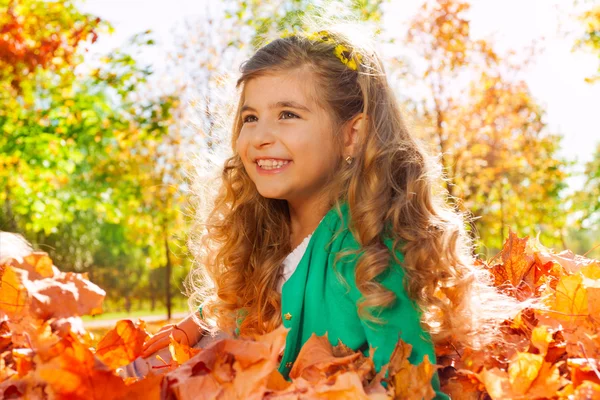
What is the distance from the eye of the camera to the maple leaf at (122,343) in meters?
1.06

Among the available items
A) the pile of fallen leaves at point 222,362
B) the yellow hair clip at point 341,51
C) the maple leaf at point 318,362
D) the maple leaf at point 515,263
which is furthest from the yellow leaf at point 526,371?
the yellow hair clip at point 341,51

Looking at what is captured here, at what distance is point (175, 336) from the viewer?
76.3 inches

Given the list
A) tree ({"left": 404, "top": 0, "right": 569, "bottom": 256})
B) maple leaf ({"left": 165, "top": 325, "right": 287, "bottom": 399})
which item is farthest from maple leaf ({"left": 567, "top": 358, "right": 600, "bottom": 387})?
tree ({"left": 404, "top": 0, "right": 569, "bottom": 256})

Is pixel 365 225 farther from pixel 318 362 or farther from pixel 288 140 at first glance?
pixel 318 362

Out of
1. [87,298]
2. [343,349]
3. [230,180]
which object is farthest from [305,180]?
[87,298]

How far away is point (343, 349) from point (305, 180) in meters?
0.92

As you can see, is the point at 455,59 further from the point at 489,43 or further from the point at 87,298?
the point at 87,298

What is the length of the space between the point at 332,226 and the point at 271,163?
318 millimetres

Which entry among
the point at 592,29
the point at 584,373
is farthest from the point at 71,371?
the point at 592,29

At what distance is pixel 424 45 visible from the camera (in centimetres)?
1112

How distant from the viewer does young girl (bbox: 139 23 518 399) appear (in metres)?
1.59

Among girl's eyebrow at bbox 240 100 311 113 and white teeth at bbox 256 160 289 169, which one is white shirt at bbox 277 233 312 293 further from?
girl's eyebrow at bbox 240 100 311 113

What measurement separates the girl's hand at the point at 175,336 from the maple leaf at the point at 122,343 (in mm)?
501

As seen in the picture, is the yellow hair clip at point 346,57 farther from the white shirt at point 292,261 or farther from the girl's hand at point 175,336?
the girl's hand at point 175,336
